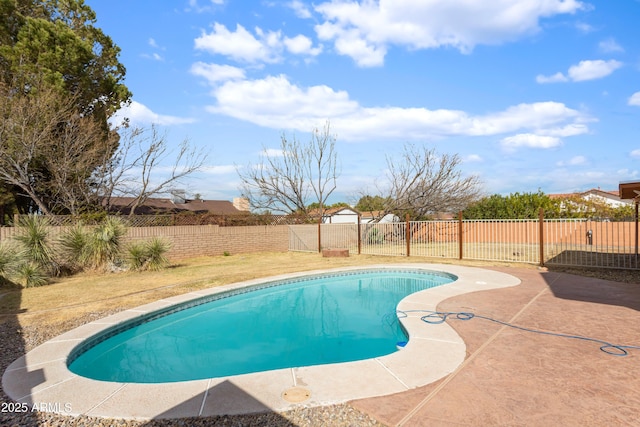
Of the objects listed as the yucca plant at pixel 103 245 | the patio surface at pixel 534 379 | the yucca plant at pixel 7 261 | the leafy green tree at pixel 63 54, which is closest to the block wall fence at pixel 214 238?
the yucca plant at pixel 103 245

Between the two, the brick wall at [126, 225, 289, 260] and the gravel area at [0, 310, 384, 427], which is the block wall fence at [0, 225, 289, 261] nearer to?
the brick wall at [126, 225, 289, 260]

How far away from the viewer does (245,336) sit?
6.70m

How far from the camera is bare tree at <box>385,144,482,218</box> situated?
23281 millimetres

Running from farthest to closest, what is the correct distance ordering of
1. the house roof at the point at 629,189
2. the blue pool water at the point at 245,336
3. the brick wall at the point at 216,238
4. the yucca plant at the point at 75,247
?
1. the brick wall at the point at 216,238
2. the yucca plant at the point at 75,247
3. the house roof at the point at 629,189
4. the blue pool water at the point at 245,336

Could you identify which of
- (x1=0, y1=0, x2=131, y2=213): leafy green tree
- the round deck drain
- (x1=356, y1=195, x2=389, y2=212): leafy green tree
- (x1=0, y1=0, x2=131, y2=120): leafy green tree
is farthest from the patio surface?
(x1=0, y1=0, x2=131, y2=120): leafy green tree

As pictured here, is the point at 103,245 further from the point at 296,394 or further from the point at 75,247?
the point at 296,394

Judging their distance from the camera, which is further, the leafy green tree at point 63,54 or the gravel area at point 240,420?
the leafy green tree at point 63,54

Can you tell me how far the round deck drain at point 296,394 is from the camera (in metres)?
3.41

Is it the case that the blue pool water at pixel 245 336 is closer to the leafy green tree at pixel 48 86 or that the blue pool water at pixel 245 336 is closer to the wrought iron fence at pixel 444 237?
the wrought iron fence at pixel 444 237

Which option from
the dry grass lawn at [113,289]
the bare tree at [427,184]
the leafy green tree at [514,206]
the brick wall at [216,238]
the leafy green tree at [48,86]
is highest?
the leafy green tree at [48,86]

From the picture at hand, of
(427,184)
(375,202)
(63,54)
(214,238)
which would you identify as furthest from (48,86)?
(427,184)

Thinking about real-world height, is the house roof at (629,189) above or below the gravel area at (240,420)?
above

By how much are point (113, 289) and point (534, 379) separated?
30.9ft

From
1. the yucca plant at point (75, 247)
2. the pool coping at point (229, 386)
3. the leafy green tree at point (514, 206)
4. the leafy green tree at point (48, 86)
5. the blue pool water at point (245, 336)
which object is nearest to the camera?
the pool coping at point (229, 386)
